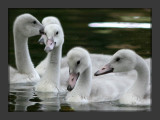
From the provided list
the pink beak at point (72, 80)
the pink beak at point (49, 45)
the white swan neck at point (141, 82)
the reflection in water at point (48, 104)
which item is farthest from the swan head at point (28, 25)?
the white swan neck at point (141, 82)

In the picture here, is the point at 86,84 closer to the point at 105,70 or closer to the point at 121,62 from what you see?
the point at 105,70

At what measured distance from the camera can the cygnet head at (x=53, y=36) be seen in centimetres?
2223

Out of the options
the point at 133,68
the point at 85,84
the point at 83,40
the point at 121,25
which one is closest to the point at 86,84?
the point at 85,84

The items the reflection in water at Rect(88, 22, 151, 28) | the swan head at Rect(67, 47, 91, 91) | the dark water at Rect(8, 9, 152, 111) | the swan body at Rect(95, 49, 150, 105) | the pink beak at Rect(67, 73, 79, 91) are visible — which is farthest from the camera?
the reflection in water at Rect(88, 22, 151, 28)

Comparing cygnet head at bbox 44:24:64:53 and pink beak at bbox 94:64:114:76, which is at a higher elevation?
cygnet head at bbox 44:24:64:53

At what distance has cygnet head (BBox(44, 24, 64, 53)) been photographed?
875 inches

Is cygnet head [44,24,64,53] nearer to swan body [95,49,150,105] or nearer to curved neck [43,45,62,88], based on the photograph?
curved neck [43,45,62,88]

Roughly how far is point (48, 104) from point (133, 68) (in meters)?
1.52

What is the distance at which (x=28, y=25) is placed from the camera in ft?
75.9

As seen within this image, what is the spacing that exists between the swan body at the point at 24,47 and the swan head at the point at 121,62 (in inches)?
66.8

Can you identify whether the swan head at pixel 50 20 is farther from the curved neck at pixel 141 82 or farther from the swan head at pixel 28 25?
the curved neck at pixel 141 82

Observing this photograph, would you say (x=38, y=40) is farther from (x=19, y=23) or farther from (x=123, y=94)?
(x=123, y=94)

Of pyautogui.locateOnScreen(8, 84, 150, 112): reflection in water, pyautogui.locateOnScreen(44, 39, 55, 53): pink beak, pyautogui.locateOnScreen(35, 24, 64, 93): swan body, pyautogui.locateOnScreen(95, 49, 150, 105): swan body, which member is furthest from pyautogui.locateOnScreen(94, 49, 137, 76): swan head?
pyautogui.locateOnScreen(35, 24, 64, 93): swan body

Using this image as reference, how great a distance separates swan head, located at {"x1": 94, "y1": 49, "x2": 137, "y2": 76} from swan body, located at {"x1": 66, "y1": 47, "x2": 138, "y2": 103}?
0.96 ft
